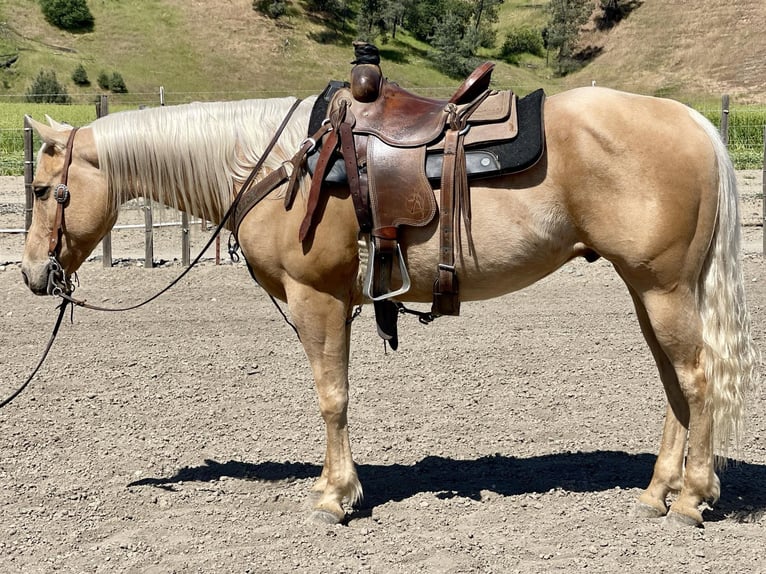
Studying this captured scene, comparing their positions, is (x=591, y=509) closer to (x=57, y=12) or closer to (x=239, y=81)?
(x=239, y=81)

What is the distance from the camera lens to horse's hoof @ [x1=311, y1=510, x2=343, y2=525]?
3924mm

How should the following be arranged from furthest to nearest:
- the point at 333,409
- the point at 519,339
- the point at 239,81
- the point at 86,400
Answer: the point at 239,81
the point at 519,339
the point at 86,400
the point at 333,409

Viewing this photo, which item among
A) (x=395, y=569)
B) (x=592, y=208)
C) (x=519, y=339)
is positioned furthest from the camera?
(x=519, y=339)

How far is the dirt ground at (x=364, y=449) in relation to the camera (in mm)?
3641

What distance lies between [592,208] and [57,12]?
64.1 meters

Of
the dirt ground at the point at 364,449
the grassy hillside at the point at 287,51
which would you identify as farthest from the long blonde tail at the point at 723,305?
the grassy hillside at the point at 287,51

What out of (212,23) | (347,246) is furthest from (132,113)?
(212,23)

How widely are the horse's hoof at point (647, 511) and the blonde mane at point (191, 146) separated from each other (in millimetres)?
2372

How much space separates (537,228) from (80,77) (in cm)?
5171

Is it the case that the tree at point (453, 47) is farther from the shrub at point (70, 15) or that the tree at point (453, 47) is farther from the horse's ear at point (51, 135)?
the horse's ear at point (51, 135)

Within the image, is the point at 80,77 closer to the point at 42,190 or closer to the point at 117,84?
the point at 117,84

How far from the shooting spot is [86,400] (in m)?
5.58

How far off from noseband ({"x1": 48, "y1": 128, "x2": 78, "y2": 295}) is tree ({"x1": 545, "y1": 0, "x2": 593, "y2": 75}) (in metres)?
61.0

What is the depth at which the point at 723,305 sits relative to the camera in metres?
3.74
